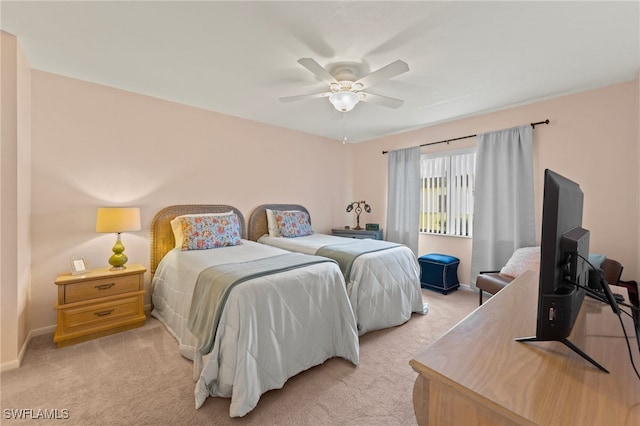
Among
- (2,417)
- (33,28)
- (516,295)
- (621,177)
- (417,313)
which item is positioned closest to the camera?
(516,295)

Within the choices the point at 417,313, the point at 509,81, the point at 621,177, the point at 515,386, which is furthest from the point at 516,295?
the point at 621,177

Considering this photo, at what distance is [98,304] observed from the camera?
2414mm

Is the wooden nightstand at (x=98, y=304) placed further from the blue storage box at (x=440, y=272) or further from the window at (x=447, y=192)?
the window at (x=447, y=192)

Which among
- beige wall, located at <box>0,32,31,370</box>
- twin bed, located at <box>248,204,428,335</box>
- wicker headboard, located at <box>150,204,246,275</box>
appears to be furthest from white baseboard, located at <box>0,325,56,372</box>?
twin bed, located at <box>248,204,428,335</box>

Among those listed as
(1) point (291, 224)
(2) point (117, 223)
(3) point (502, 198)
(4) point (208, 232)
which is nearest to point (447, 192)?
(3) point (502, 198)

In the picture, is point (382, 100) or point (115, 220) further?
point (382, 100)

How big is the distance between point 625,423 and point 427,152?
13.5 ft

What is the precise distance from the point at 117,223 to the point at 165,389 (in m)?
1.58

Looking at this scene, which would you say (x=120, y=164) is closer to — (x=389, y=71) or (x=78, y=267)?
(x=78, y=267)

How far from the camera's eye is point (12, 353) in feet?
6.54

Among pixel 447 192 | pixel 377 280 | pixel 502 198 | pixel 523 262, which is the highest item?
pixel 447 192

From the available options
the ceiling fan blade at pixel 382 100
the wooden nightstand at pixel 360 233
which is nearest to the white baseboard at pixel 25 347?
the ceiling fan blade at pixel 382 100

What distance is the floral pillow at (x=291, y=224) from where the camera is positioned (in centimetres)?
384

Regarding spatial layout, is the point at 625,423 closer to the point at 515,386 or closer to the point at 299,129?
the point at 515,386
